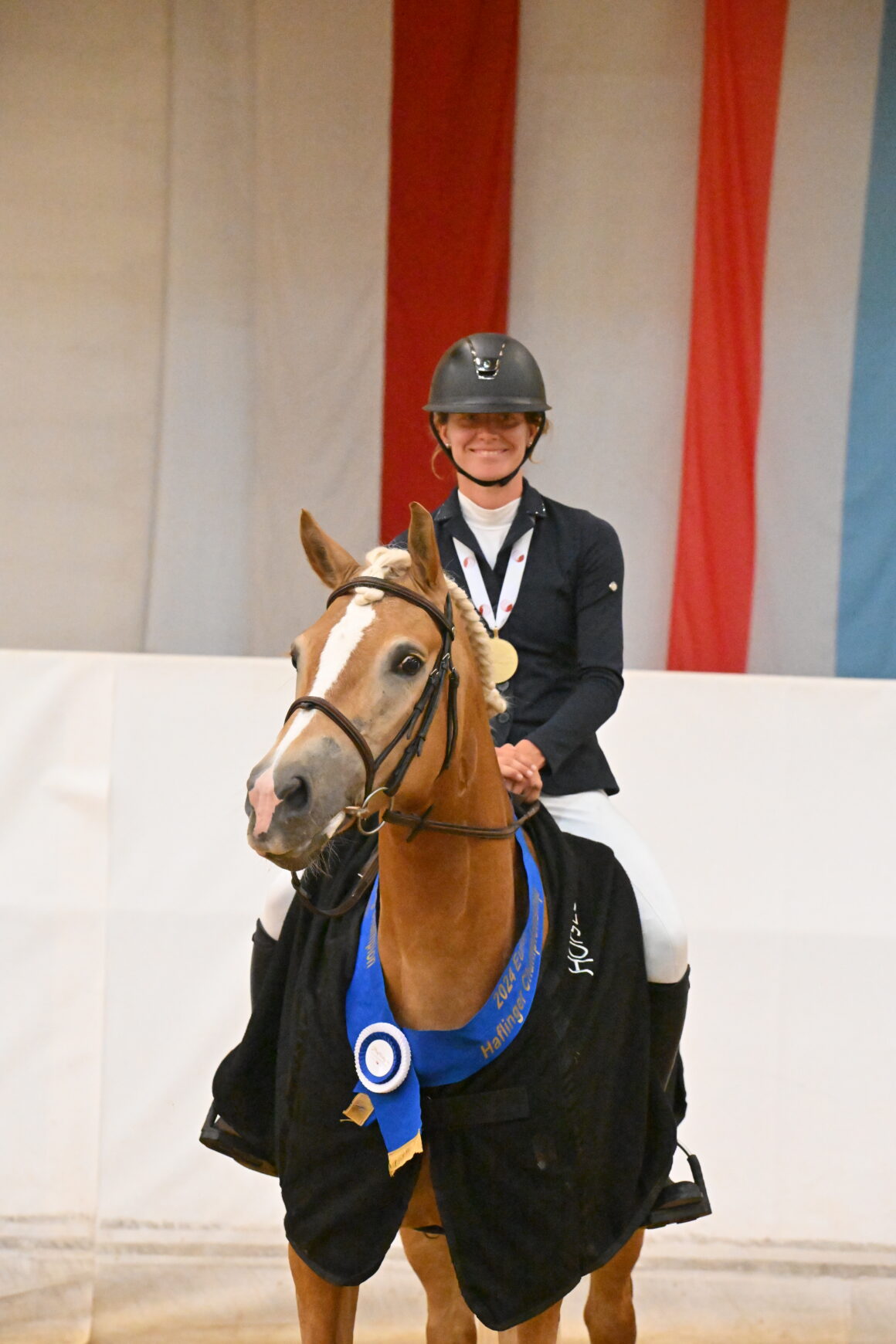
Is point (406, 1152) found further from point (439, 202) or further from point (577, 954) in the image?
point (439, 202)

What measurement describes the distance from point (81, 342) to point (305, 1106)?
3.00 m

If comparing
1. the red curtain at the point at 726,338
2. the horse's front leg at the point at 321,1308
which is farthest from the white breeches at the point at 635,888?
the red curtain at the point at 726,338

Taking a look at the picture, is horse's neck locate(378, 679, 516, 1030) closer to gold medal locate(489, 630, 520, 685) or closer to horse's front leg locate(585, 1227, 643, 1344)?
gold medal locate(489, 630, 520, 685)

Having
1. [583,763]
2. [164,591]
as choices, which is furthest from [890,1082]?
[164,591]

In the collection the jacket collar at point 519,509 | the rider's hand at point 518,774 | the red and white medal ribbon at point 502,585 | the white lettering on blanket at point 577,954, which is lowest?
the white lettering on blanket at point 577,954

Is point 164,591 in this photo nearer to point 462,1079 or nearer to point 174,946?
point 174,946

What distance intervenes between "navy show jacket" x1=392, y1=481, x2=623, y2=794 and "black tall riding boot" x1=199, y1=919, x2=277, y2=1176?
555 mm

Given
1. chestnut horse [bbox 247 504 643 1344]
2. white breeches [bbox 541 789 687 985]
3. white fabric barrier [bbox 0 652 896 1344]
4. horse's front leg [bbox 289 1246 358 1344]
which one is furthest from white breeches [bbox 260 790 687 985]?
white fabric barrier [bbox 0 652 896 1344]

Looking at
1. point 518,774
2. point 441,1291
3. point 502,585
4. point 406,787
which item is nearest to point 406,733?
point 406,787

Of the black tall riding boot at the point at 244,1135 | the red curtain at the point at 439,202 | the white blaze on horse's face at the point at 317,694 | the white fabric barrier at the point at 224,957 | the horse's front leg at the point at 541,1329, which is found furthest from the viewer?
the red curtain at the point at 439,202

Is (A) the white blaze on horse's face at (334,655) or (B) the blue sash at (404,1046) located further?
(B) the blue sash at (404,1046)

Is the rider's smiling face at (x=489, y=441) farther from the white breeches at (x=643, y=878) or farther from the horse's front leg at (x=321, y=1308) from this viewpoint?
the horse's front leg at (x=321, y=1308)

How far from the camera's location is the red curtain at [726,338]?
3.97 meters

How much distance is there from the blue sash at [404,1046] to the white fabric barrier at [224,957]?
1582mm
